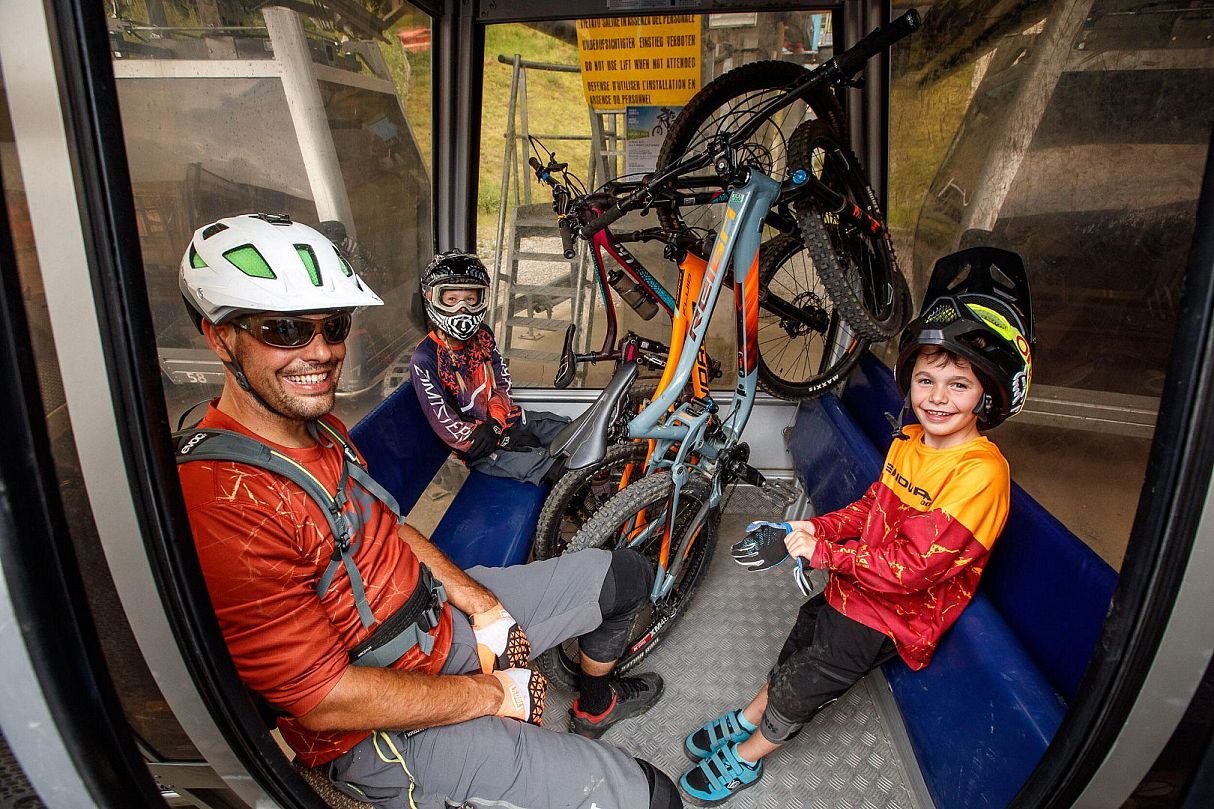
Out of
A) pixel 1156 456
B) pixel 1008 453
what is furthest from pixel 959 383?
pixel 1008 453

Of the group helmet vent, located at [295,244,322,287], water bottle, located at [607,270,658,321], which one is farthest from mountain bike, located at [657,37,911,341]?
helmet vent, located at [295,244,322,287]

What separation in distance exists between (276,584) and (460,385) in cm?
150

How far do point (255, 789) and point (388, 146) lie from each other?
→ 102 inches

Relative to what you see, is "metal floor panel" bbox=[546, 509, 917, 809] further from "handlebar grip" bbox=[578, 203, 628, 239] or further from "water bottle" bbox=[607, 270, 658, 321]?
"handlebar grip" bbox=[578, 203, 628, 239]

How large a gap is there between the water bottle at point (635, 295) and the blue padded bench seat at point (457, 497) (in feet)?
2.94

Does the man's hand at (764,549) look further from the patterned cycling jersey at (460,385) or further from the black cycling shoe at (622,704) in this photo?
the patterned cycling jersey at (460,385)

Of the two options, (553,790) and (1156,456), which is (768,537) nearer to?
(553,790)

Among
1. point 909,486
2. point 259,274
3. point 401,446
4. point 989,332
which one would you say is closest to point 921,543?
point 909,486

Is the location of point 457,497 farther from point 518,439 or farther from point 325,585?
point 325,585

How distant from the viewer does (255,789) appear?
1065mm

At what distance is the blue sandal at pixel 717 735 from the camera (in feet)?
6.51

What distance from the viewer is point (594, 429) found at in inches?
89.4

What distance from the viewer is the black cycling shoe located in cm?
213

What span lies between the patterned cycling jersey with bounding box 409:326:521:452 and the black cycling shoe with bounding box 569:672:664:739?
3.65 feet
